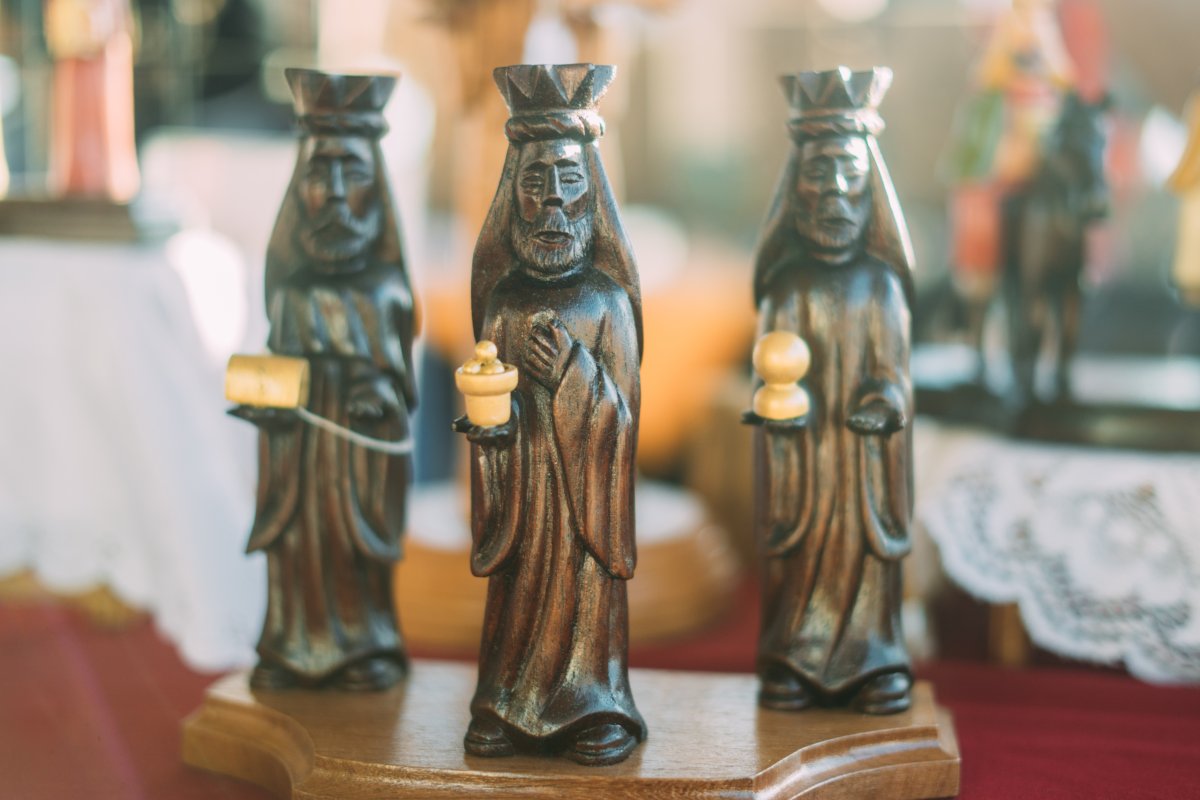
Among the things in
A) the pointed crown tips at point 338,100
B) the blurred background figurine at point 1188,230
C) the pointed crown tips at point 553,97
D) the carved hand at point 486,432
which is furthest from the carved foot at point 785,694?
the blurred background figurine at point 1188,230

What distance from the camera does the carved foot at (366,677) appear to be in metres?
1.43

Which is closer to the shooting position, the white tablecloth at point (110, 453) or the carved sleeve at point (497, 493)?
the carved sleeve at point (497, 493)

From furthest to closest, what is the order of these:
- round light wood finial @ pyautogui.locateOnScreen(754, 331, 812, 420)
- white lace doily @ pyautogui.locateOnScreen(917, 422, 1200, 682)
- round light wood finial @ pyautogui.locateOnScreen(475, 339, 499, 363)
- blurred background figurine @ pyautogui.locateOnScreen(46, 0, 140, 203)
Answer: blurred background figurine @ pyautogui.locateOnScreen(46, 0, 140, 203)
white lace doily @ pyautogui.locateOnScreen(917, 422, 1200, 682)
round light wood finial @ pyautogui.locateOnScreen(754, 331, 812, 420)
round light wood finial @ pyautogui.locateOnScreen(475, 339, 499, 363)

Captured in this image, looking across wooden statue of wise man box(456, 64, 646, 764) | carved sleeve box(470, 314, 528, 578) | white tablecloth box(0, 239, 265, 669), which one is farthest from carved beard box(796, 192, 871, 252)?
white tablecloth box(0, 239, 265, 669)

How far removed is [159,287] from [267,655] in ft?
2.64

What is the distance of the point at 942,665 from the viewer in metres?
1.80

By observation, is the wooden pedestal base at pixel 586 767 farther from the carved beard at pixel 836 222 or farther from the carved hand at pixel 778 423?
the carved beard at pixel 836 222

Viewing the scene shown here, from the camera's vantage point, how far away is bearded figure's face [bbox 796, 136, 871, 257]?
1326 millimetres

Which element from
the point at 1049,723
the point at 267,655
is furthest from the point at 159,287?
the point at 1049,723

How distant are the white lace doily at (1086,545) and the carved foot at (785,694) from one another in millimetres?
513

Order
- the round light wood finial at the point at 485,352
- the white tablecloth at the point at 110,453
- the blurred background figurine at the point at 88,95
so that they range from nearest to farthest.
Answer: the round light wood finial at the point at 485,352, the white tablecloth at the point at 110,453, the blurred background figurine at the point at 88,95

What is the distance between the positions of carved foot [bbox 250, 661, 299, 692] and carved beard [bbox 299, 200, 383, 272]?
19.0 inches

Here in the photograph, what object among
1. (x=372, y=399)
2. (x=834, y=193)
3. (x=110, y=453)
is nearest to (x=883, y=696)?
(x=834, y=193)

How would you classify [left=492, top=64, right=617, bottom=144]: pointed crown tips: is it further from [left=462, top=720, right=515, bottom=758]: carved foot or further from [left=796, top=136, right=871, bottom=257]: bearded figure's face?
[left=462, top=720, right=515, bottom=758]: carved foot
